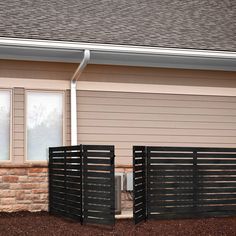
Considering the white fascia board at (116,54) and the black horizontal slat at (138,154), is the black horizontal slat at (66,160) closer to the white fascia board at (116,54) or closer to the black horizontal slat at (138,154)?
the black horizontal slat at (138,154)

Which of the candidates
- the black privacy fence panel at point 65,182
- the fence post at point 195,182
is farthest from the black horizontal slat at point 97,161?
the fence post at point 195,182

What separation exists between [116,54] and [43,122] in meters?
2.24

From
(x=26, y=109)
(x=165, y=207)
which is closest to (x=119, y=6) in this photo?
(x=26, y=109)

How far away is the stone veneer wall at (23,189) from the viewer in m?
12.8

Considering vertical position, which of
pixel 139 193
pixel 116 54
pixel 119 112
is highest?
pixel 116 54

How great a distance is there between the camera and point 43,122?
530 inches

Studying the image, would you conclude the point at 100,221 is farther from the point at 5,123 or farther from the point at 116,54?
the point at 116,54

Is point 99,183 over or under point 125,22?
under

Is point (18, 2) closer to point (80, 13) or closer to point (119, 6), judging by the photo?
point (80, 13)

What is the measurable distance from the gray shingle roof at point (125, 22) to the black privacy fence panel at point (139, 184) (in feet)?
10.0

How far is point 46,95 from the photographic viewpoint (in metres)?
13.5

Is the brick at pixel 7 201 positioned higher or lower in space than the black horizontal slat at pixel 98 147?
lower

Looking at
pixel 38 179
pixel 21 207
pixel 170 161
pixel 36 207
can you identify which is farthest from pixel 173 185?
pixel 21 207

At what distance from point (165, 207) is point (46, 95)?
Result: 3956mm
